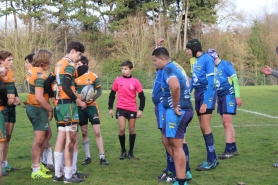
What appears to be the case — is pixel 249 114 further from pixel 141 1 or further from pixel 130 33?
pixel 141 1

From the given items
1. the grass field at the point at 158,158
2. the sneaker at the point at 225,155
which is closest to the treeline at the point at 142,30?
the grass field at the point at 158,158

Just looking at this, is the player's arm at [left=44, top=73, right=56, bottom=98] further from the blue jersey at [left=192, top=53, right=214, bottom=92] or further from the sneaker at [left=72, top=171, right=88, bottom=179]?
the blue jersey at [left=192, top=53, right=214, bottom=92]

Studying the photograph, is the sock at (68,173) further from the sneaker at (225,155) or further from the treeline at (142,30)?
the treeline at (142,30)

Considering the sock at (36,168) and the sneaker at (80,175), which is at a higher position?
the sock at (36,168)

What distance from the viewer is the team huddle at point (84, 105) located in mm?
5527

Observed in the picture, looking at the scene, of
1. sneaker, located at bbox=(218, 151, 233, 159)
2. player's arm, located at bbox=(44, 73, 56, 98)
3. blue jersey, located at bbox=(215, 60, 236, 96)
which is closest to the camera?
player's arm, located at bbox=(44, 73, 56, 98)

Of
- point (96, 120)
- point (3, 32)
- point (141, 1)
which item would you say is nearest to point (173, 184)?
point (96, 120)

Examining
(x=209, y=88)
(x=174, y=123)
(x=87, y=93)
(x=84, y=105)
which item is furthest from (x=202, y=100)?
(x=84, y=105)

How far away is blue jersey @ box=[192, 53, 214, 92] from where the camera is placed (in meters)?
6.86

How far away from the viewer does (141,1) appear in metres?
54.5

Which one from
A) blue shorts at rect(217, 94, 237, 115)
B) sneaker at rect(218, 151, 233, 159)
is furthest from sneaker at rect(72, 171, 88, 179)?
blue shorts at rect(217, 94, 237, 115)

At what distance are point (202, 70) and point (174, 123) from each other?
1.80 metres

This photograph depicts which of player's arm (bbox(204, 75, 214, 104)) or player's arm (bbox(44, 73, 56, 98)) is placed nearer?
player's arm (bbox(44, 73, 56, 98))

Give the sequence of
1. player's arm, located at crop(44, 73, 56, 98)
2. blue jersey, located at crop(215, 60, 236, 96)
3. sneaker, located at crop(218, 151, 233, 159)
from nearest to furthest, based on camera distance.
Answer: player's arm, located at crop(44, 73, 56, 98), sneaker, located at crop(218, 151, 233, 159), blue jersey, located at crop(215, 60, 236, 96)
